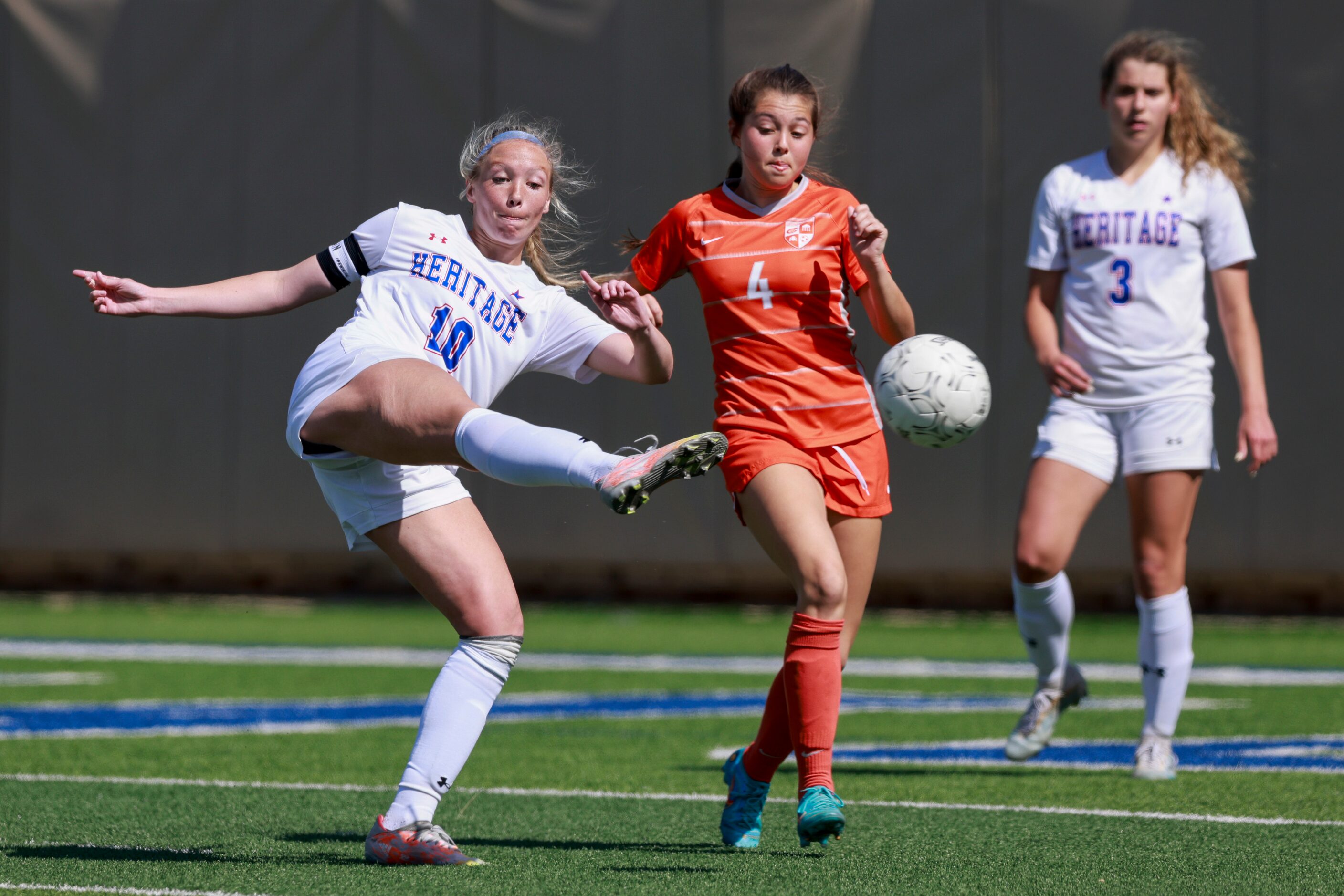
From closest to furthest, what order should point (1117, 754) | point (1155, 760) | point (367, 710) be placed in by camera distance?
point (1155, 760), point (1117, 754), point (367, 710)

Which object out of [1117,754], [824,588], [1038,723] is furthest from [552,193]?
[1117,754]

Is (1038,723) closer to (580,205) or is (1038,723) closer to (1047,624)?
(1047,624)

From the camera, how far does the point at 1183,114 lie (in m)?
6.57

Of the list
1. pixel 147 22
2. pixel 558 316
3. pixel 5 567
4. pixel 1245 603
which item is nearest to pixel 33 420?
pixel 5 567

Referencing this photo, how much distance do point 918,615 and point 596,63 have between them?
5.43 metres

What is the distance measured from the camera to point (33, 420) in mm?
16531

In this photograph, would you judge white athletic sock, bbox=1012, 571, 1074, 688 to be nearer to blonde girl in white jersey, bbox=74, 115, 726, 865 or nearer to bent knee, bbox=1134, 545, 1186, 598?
bent knee, bbox=1134, 545, 1186, 598

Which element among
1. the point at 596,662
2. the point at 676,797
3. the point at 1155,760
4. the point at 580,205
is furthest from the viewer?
the point at 580,205

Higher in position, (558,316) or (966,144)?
(966,144)

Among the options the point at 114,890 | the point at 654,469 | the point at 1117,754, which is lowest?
the point at 1117,754

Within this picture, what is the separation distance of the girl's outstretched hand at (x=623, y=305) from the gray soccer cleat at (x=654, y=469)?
0.77 meters

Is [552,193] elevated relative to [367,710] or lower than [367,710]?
elevated

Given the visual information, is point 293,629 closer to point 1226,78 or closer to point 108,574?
point 108,574

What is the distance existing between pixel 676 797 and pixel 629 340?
1.79 meters
